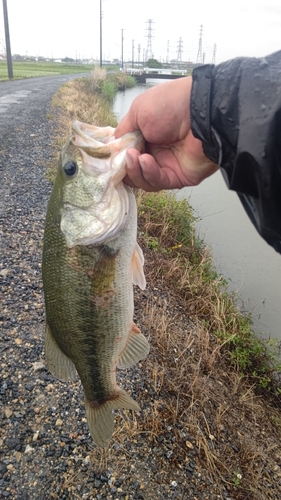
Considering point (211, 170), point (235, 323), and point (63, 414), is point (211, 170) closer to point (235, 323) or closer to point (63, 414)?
point (63, 414)

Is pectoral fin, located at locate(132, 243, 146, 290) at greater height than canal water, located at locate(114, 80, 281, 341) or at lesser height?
greater

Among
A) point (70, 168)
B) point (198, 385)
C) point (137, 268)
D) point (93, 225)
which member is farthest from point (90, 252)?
point (198, 385)

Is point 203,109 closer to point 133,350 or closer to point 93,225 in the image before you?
point 93,225

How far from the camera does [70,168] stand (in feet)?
7.00

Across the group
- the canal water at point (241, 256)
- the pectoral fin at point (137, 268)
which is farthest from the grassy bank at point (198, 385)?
the pectoral fin at point (137, 268)

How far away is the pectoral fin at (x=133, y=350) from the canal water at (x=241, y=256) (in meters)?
3.82

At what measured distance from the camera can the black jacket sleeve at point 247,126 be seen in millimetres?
1481

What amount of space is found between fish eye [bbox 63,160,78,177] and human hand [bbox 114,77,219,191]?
27 centimetres

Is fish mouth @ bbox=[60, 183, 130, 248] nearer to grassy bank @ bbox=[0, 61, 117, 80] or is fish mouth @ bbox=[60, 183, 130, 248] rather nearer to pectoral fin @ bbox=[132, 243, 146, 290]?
pectoral fin @ bbox=[132, 243, 146, 290]

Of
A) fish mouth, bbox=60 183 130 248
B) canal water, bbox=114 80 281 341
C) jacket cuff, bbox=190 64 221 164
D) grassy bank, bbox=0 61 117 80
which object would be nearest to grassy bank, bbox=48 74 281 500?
canal water, bbox=114 80 281 341

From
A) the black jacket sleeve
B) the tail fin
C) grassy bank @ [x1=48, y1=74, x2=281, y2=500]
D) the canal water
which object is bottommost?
the canal water

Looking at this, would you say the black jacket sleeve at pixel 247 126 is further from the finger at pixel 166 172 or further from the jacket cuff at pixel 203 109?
the finger at pixel 166 172

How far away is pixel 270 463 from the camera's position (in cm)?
356

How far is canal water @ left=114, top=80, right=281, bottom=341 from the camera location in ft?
20.7
